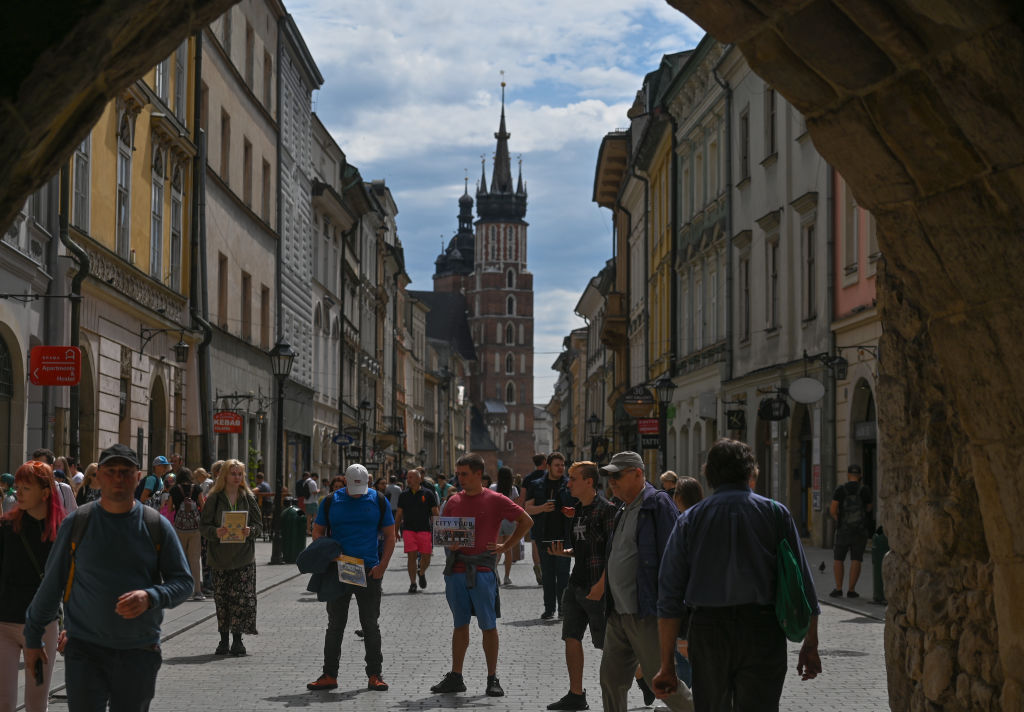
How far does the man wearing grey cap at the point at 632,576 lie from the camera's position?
28.0ft

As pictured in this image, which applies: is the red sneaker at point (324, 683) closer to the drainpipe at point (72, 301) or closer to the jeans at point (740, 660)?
the jeans at point (740, 660)

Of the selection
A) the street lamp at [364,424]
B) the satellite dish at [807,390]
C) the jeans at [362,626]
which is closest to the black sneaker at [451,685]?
the jeans at [362,626]

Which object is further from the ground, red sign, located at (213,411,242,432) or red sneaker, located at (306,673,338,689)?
red sign, located at (213,411,242,432)

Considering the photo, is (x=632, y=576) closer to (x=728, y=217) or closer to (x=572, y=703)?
(x=572, y=703)

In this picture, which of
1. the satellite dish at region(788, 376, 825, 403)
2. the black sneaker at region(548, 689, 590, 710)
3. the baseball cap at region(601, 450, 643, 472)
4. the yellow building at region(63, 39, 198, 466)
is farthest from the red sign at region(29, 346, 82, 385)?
the baseball cap at region(601, 450, 643, 472)

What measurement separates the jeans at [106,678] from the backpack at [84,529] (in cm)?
30

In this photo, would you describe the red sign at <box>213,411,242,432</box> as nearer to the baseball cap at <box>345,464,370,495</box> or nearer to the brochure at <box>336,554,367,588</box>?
the baseball cap at <box>345,464,370,495</box>

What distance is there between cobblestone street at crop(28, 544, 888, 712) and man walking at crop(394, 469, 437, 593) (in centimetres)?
263

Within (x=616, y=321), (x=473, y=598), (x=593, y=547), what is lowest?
(x=473, y=598)

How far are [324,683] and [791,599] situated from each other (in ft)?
18.0

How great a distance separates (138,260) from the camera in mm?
28562

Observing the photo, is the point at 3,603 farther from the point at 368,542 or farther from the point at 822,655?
the point at 822,655

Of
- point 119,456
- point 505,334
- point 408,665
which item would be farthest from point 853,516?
point 505,334

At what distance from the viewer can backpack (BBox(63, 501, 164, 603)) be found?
22.6ft
